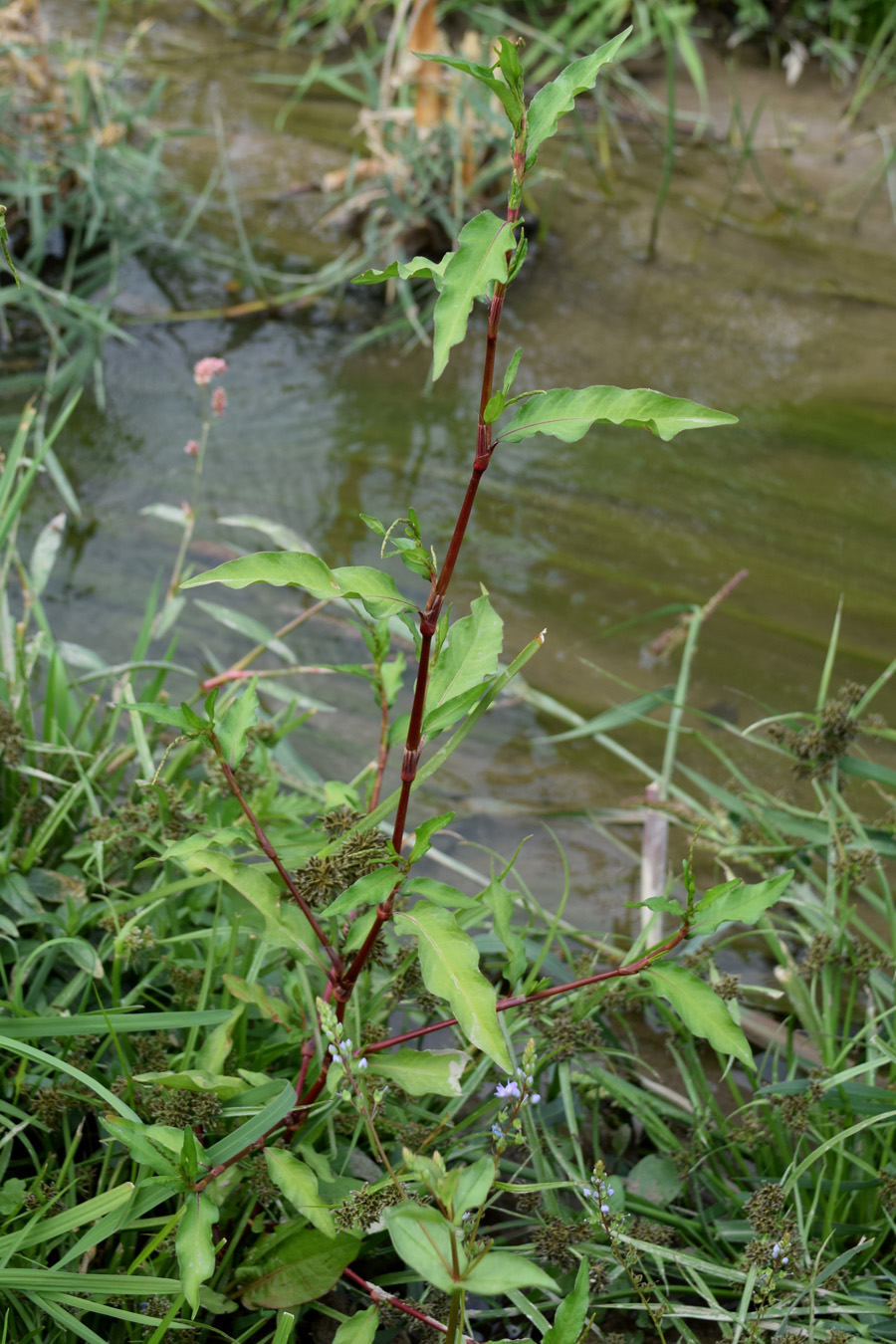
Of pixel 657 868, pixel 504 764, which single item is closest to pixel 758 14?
pixel 504 764

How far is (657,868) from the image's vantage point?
1.79 meters

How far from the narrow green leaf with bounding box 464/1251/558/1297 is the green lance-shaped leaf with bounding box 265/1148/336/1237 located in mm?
242

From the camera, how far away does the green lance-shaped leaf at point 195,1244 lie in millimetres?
978

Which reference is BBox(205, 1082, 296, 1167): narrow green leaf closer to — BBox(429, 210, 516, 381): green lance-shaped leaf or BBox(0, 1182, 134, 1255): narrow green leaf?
BBox(0, 1182, 134, 1255): narrow green leaf

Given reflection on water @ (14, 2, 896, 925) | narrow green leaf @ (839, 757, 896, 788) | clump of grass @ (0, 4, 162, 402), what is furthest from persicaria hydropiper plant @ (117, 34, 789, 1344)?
clump of grass @ (0, 4, 162, 402)

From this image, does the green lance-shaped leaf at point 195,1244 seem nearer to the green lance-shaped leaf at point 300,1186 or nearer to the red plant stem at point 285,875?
the green lance-shaped leaf at point 300,1186

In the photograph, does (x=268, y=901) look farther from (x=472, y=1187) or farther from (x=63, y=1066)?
(x=472, y=1187)

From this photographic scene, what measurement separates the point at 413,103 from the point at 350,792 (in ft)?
9.65

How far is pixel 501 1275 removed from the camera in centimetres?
84

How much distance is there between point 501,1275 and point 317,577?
1.86 feet

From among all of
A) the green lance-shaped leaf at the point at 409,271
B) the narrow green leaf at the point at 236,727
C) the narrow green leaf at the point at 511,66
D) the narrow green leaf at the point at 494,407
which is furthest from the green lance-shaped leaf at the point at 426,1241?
the narrow green leaf at the point at 511,66

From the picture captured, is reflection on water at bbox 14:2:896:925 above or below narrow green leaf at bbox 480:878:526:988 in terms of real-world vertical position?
below

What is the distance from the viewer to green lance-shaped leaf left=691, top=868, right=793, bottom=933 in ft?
3.28

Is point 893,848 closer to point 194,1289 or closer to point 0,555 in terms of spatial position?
point 194,1289
